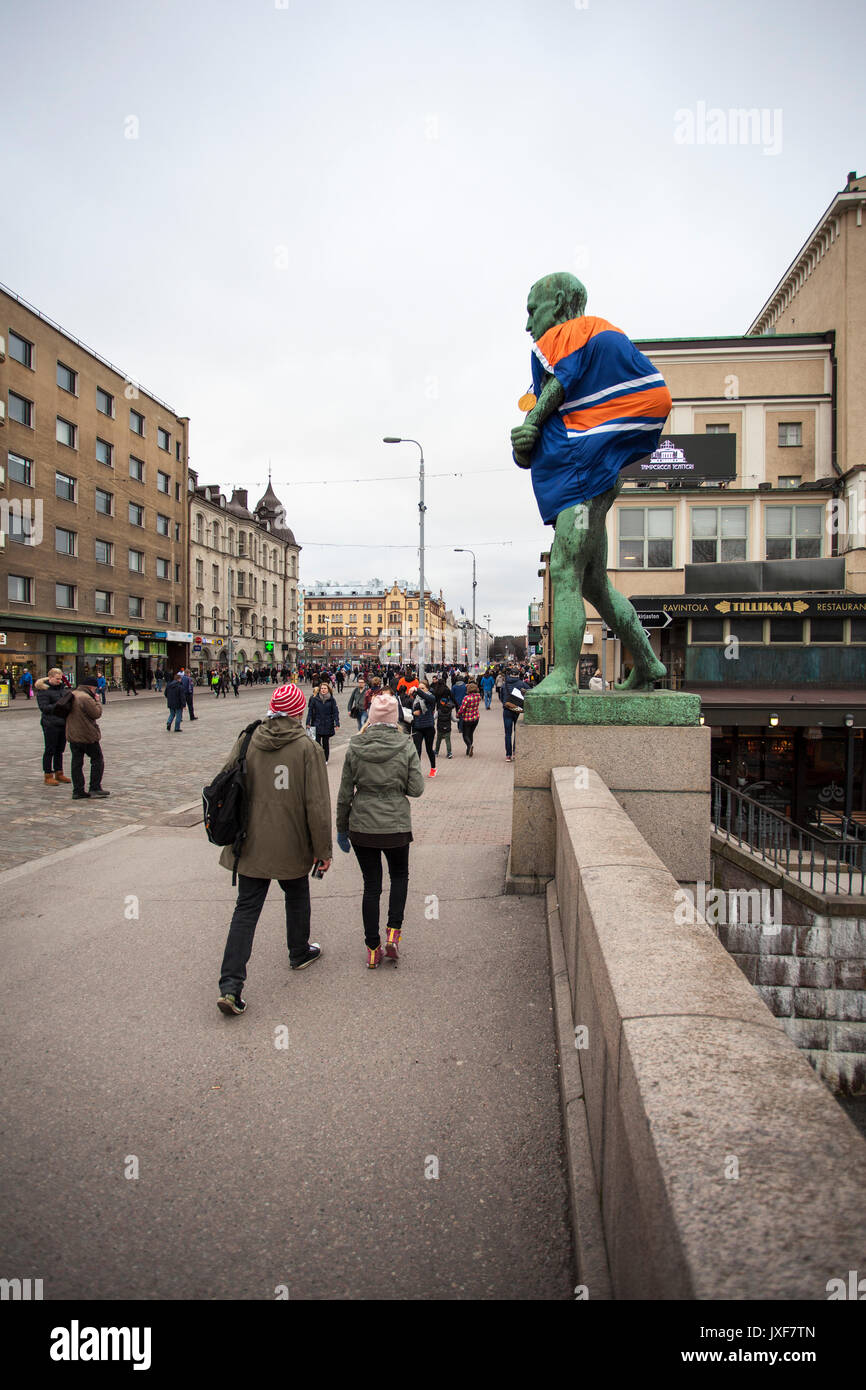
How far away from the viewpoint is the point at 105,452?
43.6 metres

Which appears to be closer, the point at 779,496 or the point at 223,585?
the point at 779,496

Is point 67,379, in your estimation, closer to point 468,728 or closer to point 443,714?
point 468,728

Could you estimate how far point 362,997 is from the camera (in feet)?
13.4

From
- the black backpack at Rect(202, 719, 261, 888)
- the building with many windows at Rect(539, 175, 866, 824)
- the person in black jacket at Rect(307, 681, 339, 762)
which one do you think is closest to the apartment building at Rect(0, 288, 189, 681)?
the person in black jacket at Rect(307, 681, 339, 762)

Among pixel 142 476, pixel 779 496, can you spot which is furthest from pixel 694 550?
pixel 142 476

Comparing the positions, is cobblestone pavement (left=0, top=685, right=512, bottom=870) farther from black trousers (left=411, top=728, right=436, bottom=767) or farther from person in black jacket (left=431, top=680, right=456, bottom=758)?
person in black jacket (left=431, top=680, right=456, bottom=758)

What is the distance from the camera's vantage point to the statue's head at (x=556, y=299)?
5.63 metres

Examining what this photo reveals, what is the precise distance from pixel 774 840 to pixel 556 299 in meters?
7.21

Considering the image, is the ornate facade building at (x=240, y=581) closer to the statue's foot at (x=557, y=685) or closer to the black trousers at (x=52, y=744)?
the black trousers at (x=52, y=744)

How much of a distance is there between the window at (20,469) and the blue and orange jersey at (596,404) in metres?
36.5

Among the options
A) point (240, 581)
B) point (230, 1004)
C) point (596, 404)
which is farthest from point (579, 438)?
point (240, 581)

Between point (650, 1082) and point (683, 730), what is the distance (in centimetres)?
382

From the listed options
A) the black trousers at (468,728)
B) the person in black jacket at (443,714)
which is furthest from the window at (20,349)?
the black trousers at (468,728)
